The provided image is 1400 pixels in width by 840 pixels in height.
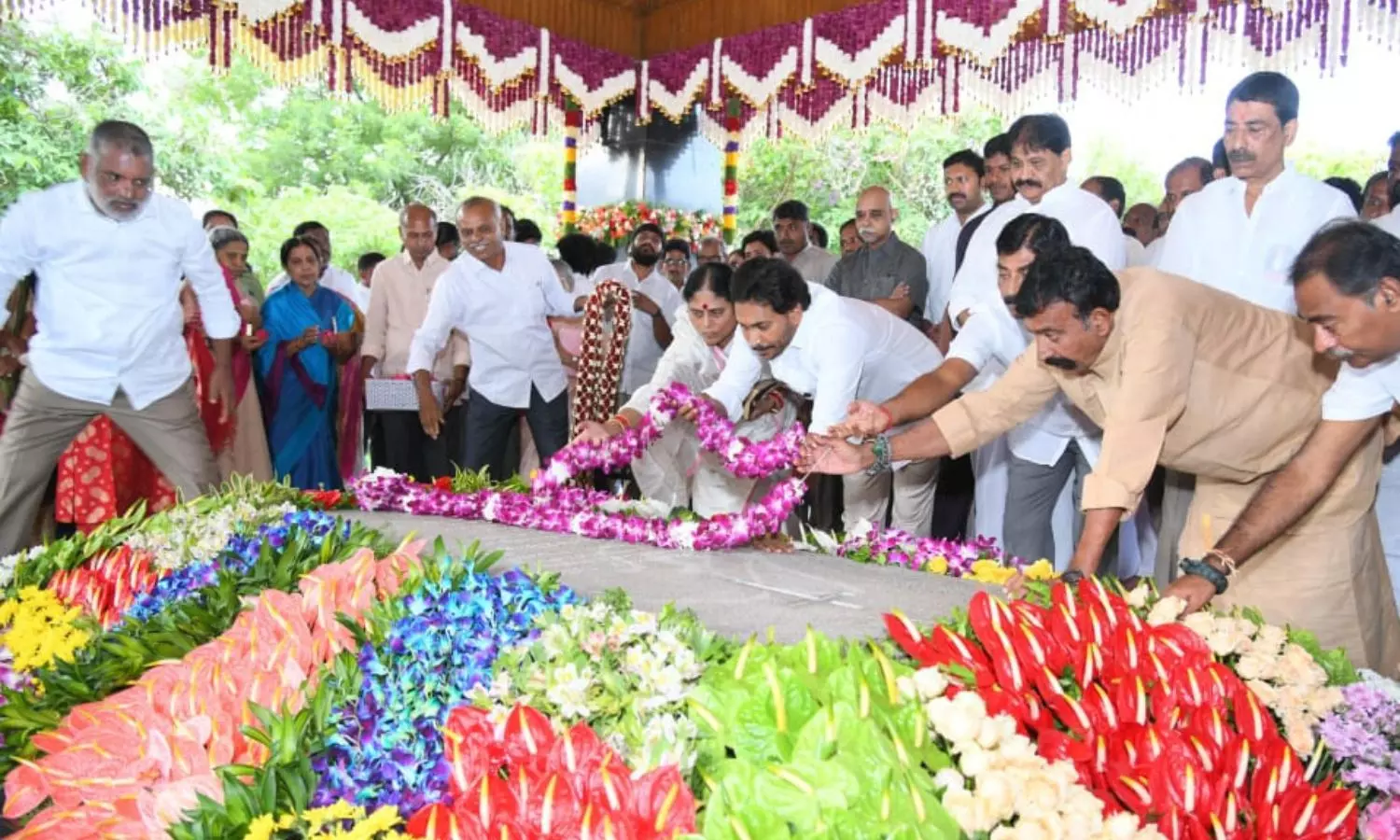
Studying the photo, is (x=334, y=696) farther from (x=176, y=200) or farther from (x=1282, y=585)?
(x=176, y=200)

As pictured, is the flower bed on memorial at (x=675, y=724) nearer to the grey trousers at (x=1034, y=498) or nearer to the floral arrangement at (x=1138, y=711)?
the floral arrangement at (x=1138, y=711)

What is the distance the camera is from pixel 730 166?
8836 millimetres

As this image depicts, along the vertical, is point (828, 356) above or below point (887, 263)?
below

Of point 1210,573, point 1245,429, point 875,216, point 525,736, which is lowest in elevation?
point 525,736

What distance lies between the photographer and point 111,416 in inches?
136

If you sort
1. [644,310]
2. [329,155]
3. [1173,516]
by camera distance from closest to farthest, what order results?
[1173,516]
[644,310]
[329,155]

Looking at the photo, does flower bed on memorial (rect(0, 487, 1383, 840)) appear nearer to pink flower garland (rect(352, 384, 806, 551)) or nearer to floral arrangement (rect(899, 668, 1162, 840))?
floral arrangement (rect(899, 668, 1162, 840))

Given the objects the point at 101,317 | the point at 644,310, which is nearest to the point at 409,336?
the point at 644,310

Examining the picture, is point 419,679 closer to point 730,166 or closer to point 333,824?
point 333,824

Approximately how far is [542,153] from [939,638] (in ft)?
46.5

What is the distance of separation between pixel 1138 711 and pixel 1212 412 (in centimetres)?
97

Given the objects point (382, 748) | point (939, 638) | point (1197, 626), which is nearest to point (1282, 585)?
point (1197, 626)

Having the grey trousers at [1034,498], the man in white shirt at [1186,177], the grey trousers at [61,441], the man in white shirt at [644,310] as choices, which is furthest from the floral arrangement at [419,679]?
the man in white shirt at [644,310]

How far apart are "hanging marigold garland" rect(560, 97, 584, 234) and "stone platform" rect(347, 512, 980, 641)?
20.4 ft
